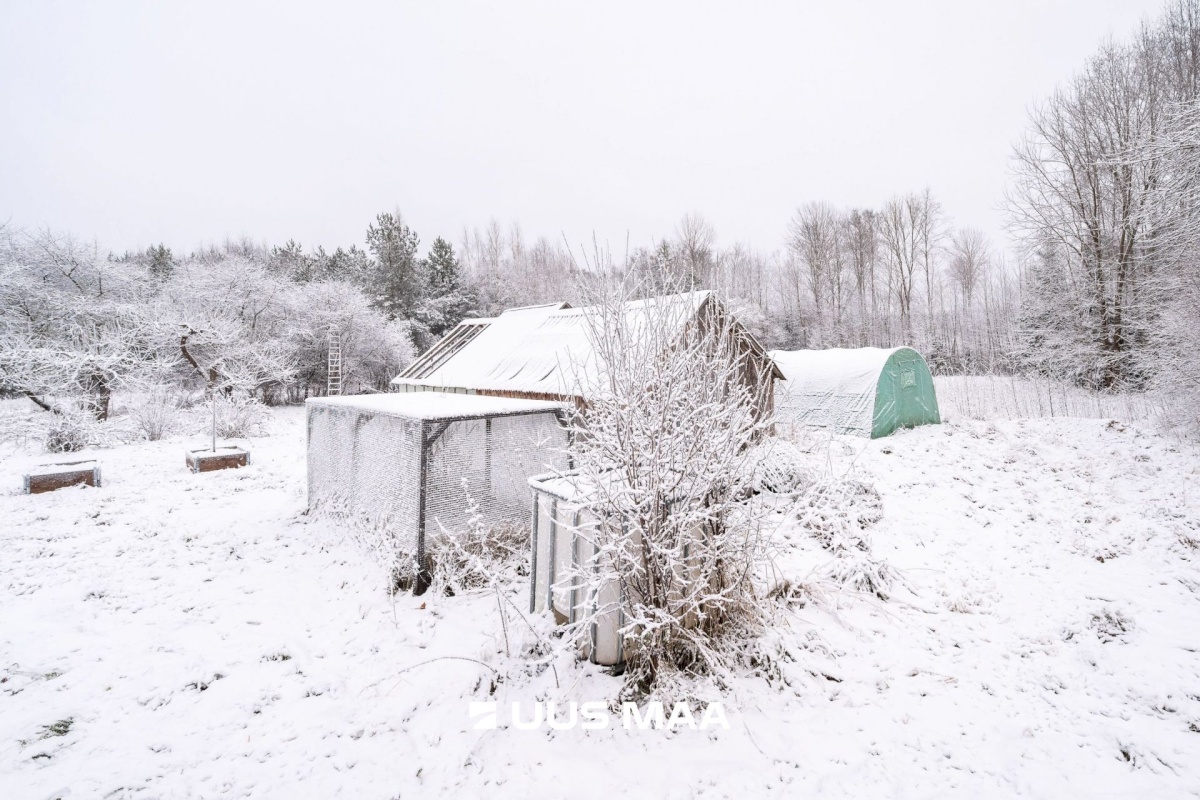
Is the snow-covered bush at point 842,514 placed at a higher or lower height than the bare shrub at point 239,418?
lower

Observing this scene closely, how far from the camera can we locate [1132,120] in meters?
13.0

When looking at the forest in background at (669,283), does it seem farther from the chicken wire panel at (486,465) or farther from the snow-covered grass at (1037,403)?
the chicken wire panel at (486,465)

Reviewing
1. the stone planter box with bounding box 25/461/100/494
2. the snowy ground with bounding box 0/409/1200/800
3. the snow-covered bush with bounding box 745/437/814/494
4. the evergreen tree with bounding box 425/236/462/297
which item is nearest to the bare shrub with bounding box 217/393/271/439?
the stone planter box with bounding box 25/461/100/494

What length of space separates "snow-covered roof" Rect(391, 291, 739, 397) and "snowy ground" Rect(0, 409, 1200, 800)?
3.72 m

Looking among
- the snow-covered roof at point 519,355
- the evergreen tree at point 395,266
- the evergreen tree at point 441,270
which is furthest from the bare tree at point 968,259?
the evergreen tree at point 395,266

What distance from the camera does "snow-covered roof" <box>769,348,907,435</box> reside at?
1149 centimetres

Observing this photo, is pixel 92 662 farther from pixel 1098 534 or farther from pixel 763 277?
pixel 763 277

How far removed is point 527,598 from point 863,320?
31.8m

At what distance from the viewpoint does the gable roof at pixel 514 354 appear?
8.23 meters

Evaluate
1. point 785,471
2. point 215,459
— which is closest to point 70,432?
point 215,459

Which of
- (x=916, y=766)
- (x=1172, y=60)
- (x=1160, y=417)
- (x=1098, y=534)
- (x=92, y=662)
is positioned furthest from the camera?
(x=1172, y=60)

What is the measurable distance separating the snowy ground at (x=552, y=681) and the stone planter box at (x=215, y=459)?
313 centimetres

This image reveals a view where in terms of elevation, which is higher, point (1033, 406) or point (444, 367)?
point (444, 367)

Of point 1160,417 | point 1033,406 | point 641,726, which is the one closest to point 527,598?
point 641,726
